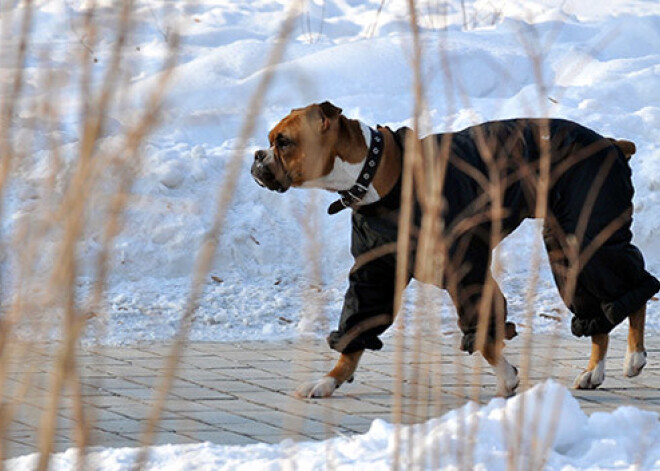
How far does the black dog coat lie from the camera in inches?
195

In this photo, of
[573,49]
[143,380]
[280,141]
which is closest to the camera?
[280,141]

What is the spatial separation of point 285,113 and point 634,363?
469 cm

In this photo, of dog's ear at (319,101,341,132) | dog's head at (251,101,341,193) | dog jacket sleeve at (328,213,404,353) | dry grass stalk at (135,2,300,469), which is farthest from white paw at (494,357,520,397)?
dry grass stalk at (135,2,300,469)

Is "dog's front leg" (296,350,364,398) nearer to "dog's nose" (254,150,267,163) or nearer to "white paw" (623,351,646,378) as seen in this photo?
"dog's nose" (254,150,267,163)

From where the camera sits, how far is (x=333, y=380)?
207 inches

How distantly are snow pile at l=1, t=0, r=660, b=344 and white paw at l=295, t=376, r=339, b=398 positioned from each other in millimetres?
228

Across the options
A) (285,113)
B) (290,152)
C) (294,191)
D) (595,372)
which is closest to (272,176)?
(290,152)

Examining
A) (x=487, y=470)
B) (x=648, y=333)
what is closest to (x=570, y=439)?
(x=487, y=470)

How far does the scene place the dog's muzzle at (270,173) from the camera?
5.01 metres

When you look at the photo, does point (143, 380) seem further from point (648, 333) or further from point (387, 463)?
point (648, 333)

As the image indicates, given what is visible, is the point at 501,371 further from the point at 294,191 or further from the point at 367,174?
the point at 294,191

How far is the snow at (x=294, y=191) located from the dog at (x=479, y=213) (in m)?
0.20

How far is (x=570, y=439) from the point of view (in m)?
3.76

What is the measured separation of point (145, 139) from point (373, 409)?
3309mm
